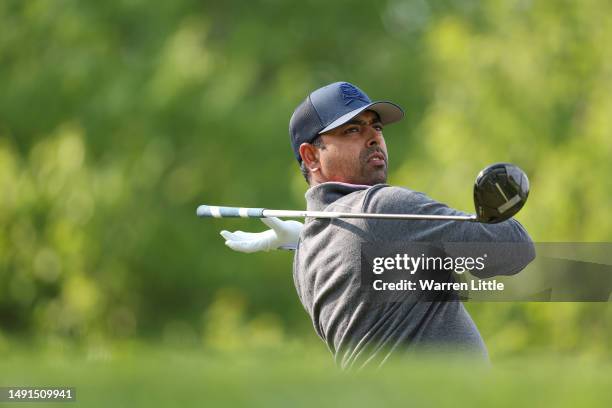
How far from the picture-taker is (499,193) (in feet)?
12.4

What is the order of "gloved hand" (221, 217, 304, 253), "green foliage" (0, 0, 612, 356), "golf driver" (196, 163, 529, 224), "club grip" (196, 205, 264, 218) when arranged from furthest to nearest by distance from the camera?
"green foliage" (0, 0, 612, 356) → "gloved hand" (221, 217, 304, 253) → "club grip" (196, 205, 264, 218) → "golf driver" (196, 163, 529, 224)

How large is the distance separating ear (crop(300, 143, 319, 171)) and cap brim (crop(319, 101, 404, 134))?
104mm

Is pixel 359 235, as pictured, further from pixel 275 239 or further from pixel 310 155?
pixel 275 239

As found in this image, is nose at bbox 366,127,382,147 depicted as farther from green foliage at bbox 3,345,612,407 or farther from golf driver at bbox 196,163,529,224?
green foliage at bbox 3,345,612,407

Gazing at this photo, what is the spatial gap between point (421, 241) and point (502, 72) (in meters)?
10.7

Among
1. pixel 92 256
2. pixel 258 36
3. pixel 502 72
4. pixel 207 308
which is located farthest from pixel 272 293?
pixel 502 72

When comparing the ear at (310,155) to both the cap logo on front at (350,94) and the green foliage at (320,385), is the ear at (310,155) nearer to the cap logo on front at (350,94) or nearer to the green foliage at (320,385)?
the cap logo on front at (350,94)

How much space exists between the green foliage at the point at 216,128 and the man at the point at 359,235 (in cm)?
945

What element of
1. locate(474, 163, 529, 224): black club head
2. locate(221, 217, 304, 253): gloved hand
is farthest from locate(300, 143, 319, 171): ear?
locate(474, 163, 529, 224): black club head

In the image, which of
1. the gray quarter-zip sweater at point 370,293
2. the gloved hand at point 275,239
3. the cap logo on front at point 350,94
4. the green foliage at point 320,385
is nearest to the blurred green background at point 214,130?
the gloved hand at point 275,239

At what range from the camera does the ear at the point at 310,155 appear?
15.1ft

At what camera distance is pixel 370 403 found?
116 inches

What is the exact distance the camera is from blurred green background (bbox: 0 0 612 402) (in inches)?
555

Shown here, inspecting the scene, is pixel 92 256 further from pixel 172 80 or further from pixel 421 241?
pixel 421 241
